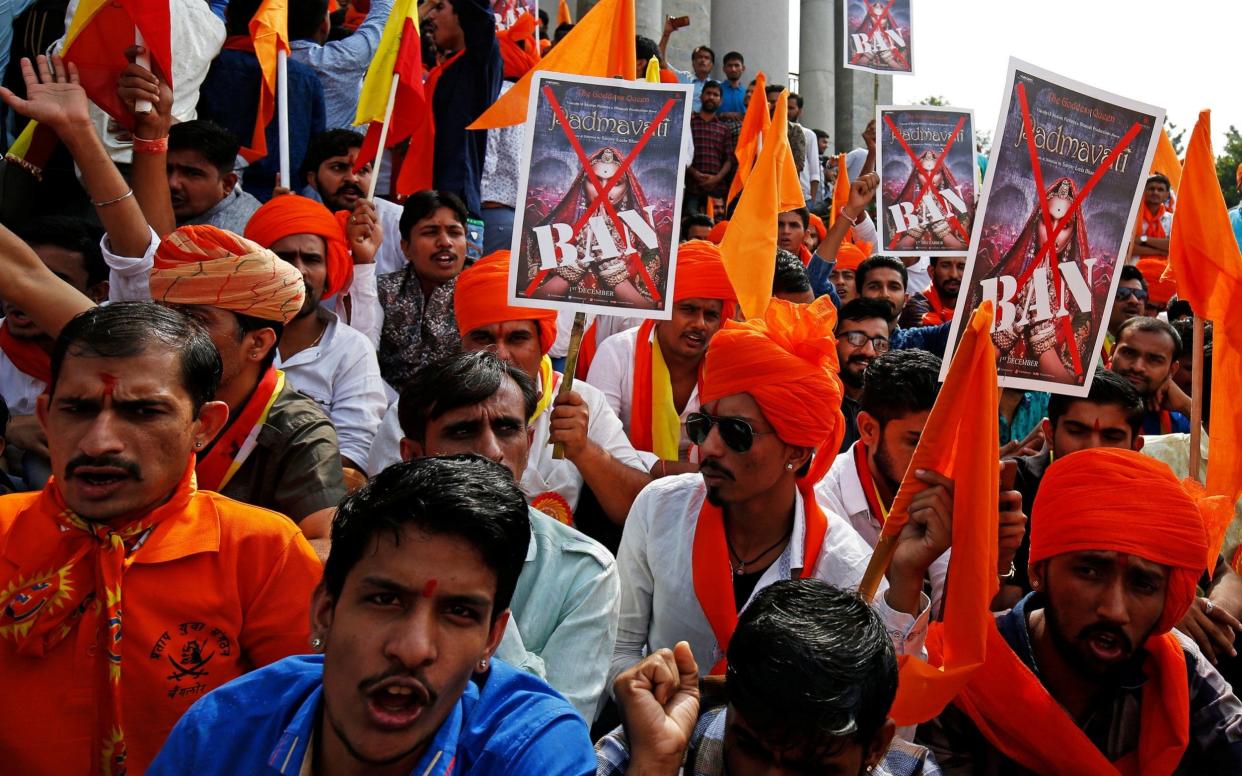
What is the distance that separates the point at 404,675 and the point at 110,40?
4316mm

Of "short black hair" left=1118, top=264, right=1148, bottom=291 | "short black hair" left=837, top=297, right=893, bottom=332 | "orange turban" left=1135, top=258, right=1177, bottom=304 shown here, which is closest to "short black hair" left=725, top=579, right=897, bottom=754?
"short black hair" left=837, top=297, right=893, bottom=332

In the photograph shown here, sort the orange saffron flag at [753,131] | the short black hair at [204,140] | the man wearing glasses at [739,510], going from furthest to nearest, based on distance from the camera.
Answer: the orange saffron flag at [753,131] < the short black hair at [204,140] < the man wearing glasses at [739,510]

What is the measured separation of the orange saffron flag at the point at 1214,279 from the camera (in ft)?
13.1

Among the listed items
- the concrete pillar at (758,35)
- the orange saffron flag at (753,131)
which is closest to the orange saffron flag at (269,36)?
the orange saffron flag at (753,131)

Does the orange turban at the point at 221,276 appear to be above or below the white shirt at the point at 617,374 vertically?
above

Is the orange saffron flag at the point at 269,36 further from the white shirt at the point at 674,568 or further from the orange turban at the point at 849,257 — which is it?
the orange turban at the point at 849,257

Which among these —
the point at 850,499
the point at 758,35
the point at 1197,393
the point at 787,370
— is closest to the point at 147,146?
the point at 787,370

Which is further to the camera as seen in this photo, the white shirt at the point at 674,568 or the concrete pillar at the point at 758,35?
the concrete pillar at the point at 758,35

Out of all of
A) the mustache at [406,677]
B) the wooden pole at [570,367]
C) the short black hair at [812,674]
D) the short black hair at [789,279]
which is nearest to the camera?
the mustache at [406,677]

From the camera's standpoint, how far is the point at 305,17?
7.61 meters

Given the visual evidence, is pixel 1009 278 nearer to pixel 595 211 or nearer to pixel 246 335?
pixel 595 211

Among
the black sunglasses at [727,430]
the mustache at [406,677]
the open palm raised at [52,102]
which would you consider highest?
the open palm raised at [52,102]

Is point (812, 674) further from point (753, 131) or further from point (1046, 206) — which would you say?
point (753, 131)

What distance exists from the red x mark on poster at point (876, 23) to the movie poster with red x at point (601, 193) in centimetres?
544
